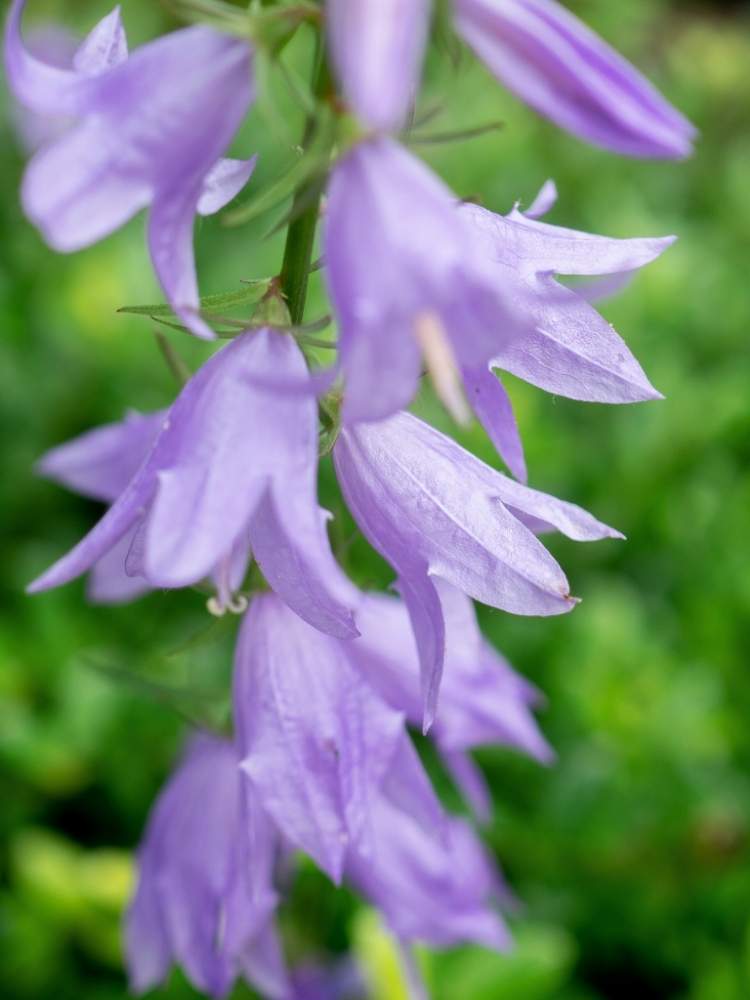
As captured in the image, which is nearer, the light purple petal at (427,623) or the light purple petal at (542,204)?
the light purple petal at (427,623)

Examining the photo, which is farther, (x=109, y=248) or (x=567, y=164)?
(x=567, y=164)

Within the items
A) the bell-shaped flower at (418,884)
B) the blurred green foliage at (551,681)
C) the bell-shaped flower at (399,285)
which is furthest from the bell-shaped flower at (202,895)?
the bell-shaped flower at (399,285)

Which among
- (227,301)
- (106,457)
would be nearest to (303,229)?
(227,301)

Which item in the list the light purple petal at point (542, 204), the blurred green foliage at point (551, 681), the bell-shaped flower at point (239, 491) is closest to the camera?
the bell-shaped flower at point (239, 491)

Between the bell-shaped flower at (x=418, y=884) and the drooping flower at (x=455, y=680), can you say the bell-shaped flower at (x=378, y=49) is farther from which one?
the bell-shaped flower at (x=418, y=884)

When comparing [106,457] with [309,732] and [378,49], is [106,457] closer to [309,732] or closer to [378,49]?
[309,732]

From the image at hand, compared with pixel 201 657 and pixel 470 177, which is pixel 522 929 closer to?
pixel 201 657

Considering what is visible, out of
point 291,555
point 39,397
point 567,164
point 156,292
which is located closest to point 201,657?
point 39,397
